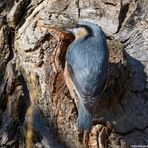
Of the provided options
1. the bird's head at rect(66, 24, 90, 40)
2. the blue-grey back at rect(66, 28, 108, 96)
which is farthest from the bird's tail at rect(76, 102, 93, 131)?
the bird's head at rect(66, 24, 90, 40)

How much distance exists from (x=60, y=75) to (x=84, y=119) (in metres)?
0.38

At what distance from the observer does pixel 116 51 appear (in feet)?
10.00

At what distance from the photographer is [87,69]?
295 centimetres

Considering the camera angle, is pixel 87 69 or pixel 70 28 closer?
pixel 87 69

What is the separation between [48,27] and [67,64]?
28 centimetres

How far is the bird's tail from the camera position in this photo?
275cm

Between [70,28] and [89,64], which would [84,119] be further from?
[70,28]

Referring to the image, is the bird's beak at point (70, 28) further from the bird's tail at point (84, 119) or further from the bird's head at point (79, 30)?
the bird's tail at point (84, 119)

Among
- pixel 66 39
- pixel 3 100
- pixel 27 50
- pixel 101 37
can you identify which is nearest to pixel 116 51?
pixel 101 37

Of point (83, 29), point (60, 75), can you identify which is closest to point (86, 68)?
point (60, 75)

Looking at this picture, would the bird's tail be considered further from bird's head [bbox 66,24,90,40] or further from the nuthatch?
bird's head [bbox 66,24,90,40]

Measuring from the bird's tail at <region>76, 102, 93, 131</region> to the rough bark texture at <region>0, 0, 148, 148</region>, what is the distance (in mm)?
127

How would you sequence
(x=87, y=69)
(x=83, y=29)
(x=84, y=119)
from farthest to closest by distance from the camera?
(x=83, y=29)
(x=87, y=69)
(x=84, y=119)

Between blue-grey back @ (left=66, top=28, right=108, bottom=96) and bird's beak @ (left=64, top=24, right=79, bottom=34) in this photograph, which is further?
bird's beak @ (left=64, top=24, right=79, bottom=34)
